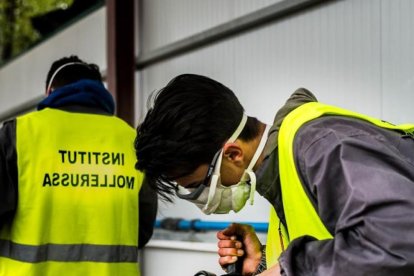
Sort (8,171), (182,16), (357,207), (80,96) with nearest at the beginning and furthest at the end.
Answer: (357,207) → (8,171) → (80,96) → (182,16)

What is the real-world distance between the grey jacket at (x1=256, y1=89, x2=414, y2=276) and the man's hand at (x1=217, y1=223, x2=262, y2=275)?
1.31 ft

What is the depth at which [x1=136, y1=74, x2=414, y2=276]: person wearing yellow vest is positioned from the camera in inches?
43.9

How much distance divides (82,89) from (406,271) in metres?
1.65

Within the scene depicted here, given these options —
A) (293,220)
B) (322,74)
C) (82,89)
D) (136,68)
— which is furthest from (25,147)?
Answer: (136,68)

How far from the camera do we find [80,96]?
8.07 feet

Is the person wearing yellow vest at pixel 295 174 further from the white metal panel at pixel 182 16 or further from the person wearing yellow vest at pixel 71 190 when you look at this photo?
the white metal panel at pixel 182 16

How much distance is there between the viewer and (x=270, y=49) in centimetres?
Answer: 346

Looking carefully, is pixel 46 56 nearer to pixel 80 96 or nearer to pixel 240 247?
pixel 80 96

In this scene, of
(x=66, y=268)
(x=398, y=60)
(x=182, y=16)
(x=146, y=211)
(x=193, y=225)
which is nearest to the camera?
(x=66, y=268)

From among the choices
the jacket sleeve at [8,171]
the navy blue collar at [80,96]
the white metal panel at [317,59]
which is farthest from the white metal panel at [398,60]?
the jacket sleeve at [8,171]

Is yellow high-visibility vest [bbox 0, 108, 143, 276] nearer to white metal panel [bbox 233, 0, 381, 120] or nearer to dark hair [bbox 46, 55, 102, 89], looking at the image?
dark hair [bbox 46, 55, 102, 89]

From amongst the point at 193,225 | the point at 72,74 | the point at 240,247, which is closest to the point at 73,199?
the point at 72,74

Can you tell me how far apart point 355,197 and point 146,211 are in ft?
5.12

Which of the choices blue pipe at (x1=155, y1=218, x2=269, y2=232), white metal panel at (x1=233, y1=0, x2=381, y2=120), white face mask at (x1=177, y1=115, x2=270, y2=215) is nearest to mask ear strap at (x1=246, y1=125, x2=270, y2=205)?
white face mask at (x1=177, y1=115, x2=270, y2=215)
